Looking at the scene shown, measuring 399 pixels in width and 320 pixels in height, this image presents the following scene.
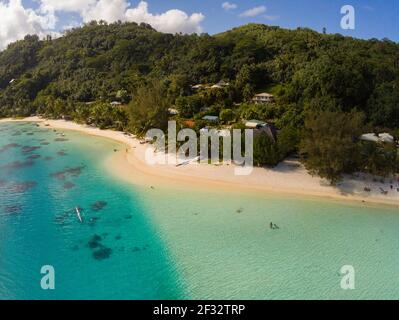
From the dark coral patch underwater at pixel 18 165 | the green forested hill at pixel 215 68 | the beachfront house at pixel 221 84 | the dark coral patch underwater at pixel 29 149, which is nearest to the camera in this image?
the dark coral patch underwater at pixel 18 165

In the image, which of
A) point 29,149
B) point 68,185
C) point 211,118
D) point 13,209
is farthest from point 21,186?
point 211,118

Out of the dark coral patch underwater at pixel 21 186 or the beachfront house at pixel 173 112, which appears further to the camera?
the beachfront house at pixel 173 112

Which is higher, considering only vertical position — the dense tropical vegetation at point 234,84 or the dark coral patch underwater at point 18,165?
the dense tropical vegetation at point 234,84

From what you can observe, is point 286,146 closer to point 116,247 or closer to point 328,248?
point 328,248

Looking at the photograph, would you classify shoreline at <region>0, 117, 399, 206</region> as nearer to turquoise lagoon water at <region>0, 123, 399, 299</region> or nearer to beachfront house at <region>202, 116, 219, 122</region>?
turquoise lagoon water at <region>0, 123, 399, 299</region>

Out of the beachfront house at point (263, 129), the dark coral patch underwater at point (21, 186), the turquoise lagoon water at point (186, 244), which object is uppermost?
the beachfront house at point (263, 129)

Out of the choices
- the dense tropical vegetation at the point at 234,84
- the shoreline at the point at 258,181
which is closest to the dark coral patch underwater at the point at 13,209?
the shoreline at the point at 258,181

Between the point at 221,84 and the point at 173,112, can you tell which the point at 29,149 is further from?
the point at 221,84

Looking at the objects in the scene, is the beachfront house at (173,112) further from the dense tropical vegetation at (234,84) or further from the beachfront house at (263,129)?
the beachfront house at (263,129)

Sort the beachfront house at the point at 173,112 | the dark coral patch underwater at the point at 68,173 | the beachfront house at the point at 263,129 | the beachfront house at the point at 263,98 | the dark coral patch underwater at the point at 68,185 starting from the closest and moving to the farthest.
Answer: the dark coral patch underwater at the point at 68,185
the dark coral patch underwater at the point at 68,173
the beachfront house at the point at 263,129
the beachfront house at the point at 263,98
the beachfront house at the point at 173,112

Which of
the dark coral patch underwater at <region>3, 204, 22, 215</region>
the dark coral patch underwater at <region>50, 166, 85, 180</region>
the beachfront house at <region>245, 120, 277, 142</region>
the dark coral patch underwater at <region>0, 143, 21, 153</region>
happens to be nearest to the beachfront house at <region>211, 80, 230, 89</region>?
the beachfront house at <region>245, 120, 277, 142</region>
